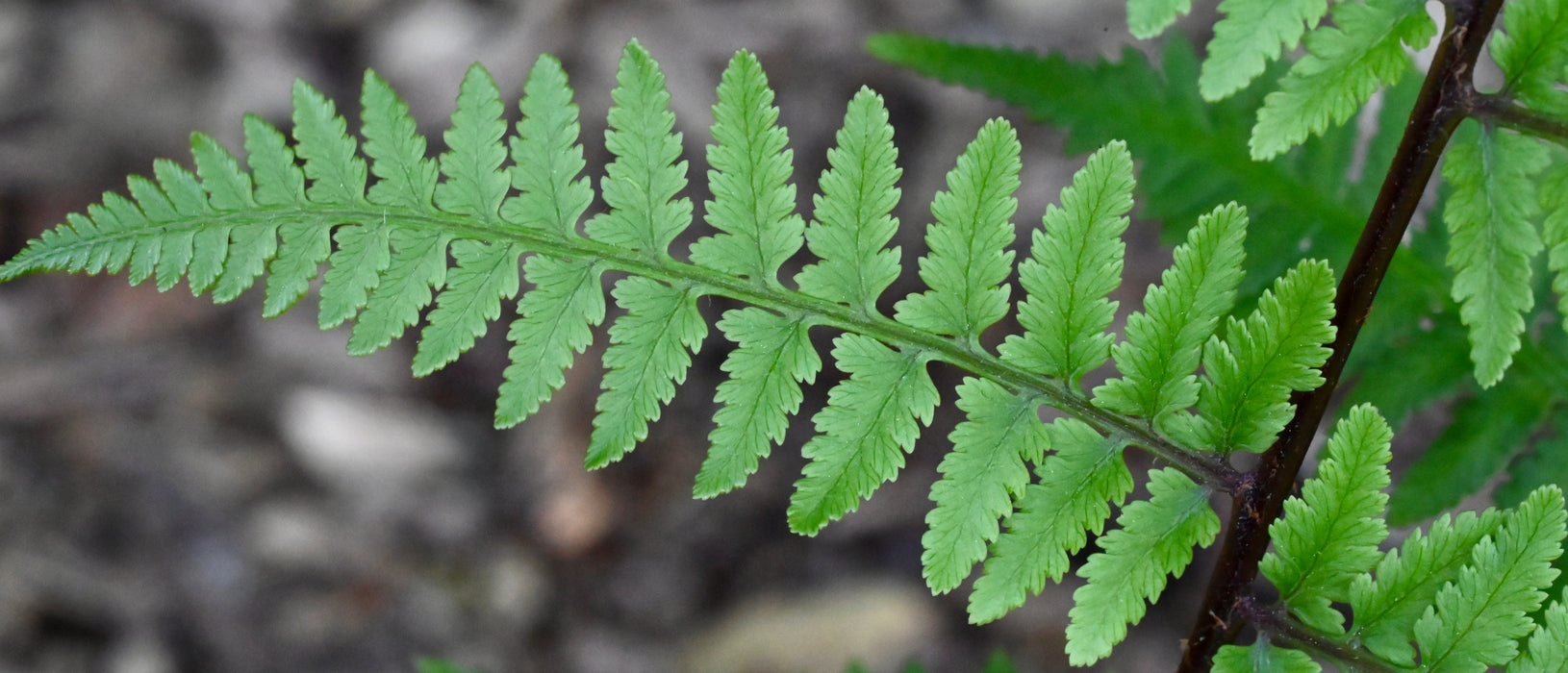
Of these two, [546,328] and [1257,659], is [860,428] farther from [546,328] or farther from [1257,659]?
[1257,659]

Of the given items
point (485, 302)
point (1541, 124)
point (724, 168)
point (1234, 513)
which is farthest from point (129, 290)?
point (1541, 124)

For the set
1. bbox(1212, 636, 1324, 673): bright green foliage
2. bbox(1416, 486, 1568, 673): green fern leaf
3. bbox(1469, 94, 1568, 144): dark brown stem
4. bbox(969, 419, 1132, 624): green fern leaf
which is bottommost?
bbox(1212, 636, 1324, 673): bright green foliage

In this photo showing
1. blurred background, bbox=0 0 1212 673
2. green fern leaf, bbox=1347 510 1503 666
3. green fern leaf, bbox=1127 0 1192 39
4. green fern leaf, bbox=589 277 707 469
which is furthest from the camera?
blurred background, bbox=0 0 1212 673

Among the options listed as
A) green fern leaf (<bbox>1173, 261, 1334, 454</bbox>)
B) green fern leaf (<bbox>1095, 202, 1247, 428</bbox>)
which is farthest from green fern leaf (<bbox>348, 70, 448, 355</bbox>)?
green fern leaf (<bbox>1173, 261, 1334, 454</bbox>)

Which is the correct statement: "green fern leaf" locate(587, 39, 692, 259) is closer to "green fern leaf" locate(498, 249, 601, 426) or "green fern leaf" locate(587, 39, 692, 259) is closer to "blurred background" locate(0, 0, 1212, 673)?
"green fern leaf" locate(498, 249, 601, 426)

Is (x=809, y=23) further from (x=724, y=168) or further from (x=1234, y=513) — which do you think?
(x=1234, y=513)

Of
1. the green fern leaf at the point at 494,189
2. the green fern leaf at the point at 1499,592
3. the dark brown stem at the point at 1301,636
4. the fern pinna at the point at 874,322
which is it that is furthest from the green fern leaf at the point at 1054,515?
the green fern leaf at the point at 494,189

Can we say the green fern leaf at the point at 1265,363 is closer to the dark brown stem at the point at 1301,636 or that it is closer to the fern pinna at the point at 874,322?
the fern pinna at the point at 874,322

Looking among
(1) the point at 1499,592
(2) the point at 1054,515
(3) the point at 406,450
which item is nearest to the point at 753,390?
(2) the point at 1054,515
